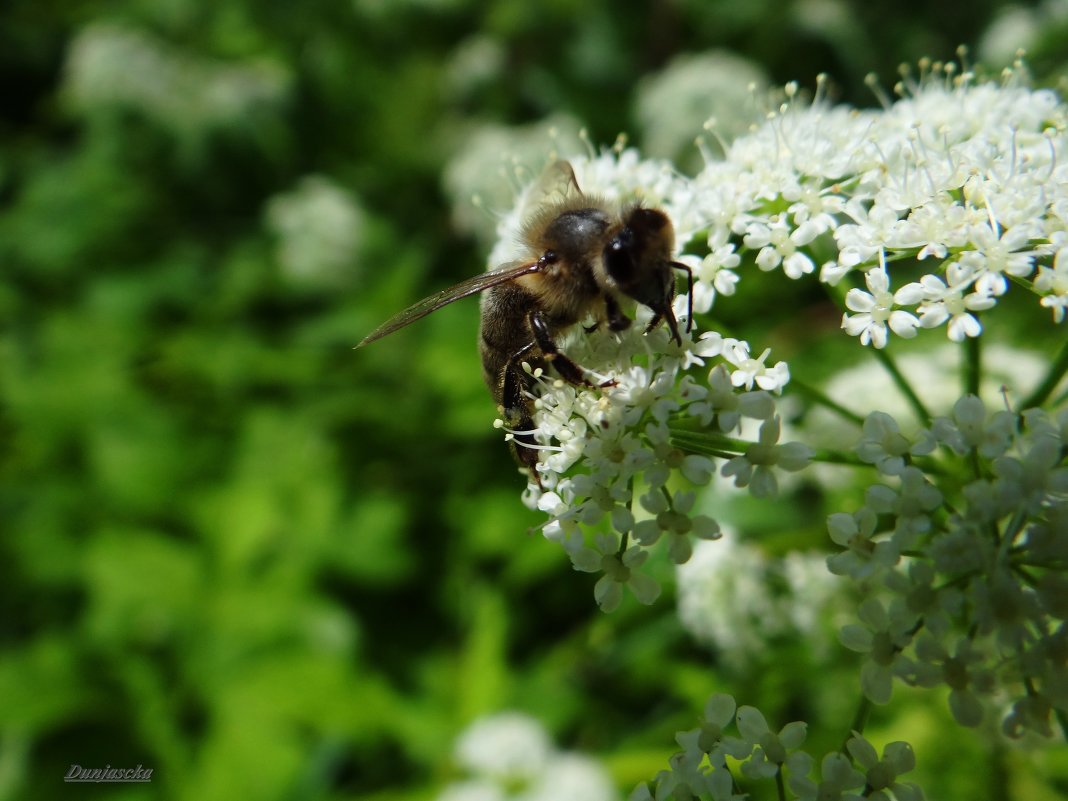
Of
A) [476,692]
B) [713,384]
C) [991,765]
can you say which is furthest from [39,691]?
[991,765]

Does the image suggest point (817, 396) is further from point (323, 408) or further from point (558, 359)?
point (323, 408)

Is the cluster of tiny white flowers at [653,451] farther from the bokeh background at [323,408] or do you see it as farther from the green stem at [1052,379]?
the bokeh background at [323,408]

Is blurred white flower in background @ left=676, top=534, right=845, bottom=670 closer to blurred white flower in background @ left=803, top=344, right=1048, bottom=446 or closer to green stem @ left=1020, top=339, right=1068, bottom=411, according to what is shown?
blurred white flower in background @ left=803, top=344, right=1048, bottom=446

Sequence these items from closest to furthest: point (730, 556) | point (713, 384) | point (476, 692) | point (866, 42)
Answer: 1. point (713, 384)
2. point (730, 556)
3. point (476, 692)
4. point (866, 42)

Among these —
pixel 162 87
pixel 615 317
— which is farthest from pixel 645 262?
pixel 162 87

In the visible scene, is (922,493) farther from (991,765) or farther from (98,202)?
(98,202)

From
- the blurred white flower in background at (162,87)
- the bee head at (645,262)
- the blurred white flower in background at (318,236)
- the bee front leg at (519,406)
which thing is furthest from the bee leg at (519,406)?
the blurred white flower in background at (162,87)
